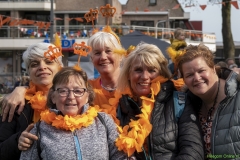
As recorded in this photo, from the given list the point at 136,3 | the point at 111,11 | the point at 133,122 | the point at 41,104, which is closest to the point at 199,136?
the point at 133,122

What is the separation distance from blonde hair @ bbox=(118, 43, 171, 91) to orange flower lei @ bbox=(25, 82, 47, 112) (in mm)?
677

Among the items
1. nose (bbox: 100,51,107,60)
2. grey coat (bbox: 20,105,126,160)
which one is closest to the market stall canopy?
nose (bbox: 100,51,107,60)

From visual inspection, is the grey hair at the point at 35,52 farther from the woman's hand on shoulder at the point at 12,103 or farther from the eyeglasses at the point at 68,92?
the eyeglasses at the point at 68,92

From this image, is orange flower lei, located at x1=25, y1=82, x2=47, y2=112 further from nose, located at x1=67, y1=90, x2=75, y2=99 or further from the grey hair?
nose, located at x1=67, y1=90, x2=75, y2=99

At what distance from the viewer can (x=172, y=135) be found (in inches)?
113

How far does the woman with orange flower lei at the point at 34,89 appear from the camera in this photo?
10.8ft

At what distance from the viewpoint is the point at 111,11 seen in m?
4.40

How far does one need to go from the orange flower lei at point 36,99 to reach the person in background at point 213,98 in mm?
1195

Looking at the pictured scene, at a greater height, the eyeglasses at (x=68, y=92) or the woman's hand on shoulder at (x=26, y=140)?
the eyeglasses at (x=68, y=92)

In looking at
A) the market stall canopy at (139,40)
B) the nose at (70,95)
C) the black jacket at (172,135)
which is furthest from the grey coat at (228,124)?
the market stall canopy at (139,40)

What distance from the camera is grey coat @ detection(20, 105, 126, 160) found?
2771mm

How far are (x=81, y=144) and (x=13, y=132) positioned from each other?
0.76 metres

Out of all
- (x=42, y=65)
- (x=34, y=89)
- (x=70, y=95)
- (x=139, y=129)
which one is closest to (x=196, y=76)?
(x=139, y=129)

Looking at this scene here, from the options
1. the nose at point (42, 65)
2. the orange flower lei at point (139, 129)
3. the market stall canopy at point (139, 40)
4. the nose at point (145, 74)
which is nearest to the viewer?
the orange flower lei at point (139, 129)
